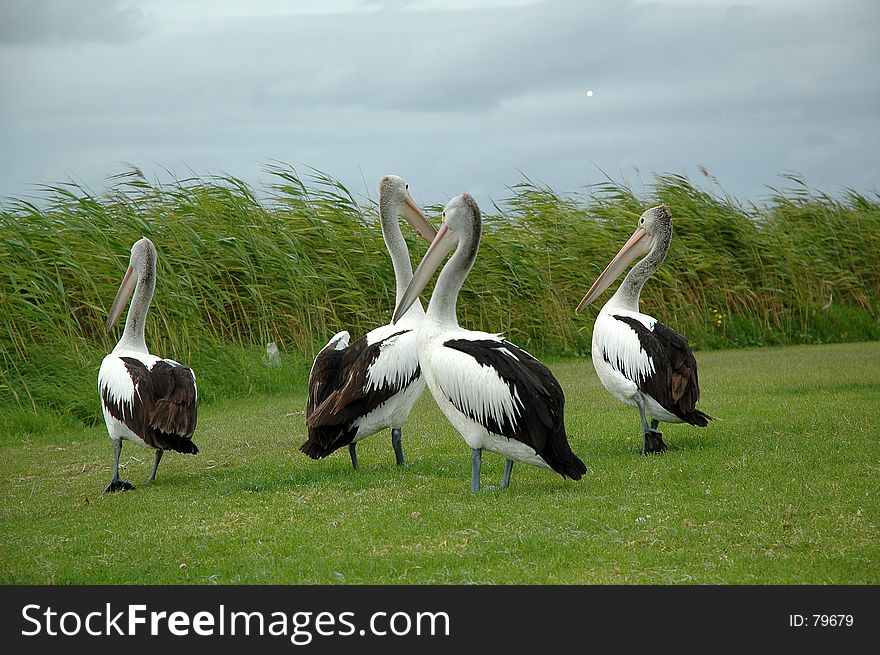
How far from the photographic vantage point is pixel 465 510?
511cm

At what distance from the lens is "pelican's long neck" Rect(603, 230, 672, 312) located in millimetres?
7469

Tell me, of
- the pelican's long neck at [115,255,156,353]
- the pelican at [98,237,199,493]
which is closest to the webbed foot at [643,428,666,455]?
the pelican at [98,237,199,493]

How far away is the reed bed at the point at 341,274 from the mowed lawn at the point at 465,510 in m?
2.37

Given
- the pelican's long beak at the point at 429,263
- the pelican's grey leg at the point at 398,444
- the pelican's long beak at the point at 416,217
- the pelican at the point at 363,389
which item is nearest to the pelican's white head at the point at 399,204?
the pelican's long beak at the point at 416,217

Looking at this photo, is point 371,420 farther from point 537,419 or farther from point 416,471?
point 537,419

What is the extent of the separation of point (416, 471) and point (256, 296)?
231 inches

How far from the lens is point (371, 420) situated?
6.17 meters

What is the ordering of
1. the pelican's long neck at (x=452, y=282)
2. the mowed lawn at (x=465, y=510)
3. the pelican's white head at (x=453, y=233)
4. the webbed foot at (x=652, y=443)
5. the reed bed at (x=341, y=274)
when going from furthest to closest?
the reed bed at (x=341, y=274), the webbed foot at (x=652, y=443), the pelican's white head at (x=453, y=233), the pelican's long neck at (x=452, y=282), the mowed lawn at (x=465, y=510)

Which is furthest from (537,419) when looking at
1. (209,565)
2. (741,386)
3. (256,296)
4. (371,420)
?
(256,296)

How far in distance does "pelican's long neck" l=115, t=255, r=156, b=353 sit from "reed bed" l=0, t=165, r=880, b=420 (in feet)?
8.75

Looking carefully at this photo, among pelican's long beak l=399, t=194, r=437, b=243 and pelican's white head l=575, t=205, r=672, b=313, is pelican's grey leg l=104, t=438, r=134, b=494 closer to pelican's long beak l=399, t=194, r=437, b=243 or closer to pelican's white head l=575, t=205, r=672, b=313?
pelican's long beak l=399, t=194, r=437, b=243

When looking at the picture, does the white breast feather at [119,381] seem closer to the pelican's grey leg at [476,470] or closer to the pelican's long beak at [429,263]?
the pelican's long beak at [429,263]

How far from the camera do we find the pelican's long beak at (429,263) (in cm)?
607

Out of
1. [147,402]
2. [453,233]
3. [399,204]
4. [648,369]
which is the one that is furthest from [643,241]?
[147,402]
